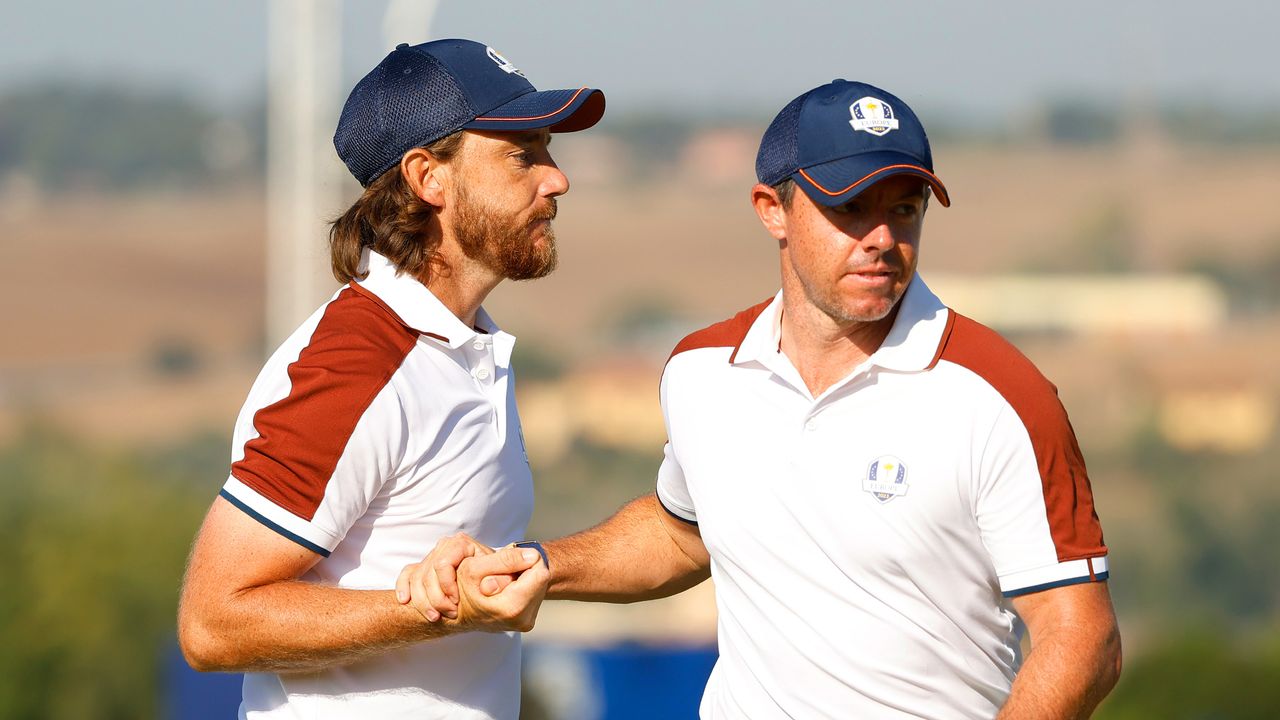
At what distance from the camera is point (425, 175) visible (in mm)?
4633

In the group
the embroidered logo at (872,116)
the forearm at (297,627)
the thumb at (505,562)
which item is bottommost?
the forearm at (297,627)

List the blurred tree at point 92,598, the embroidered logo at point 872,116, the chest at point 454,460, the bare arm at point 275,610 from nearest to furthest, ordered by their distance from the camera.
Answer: the bare arm at point 275,610
the embroidered logo at point 872,116
the chest at point 454,460
the blurred tree at point 92,598

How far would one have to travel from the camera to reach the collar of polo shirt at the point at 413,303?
4.41 metres

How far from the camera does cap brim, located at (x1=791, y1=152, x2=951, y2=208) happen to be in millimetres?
4086

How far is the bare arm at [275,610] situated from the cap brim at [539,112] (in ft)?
4.01

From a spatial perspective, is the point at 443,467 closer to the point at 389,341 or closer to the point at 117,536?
the point at 389,341

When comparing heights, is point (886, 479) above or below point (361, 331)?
below

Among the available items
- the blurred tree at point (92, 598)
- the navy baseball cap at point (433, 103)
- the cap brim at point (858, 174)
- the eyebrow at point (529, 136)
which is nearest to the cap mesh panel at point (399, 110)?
the navy baseball cap at point (433, 103)

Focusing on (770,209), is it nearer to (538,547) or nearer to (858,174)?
(858,174)

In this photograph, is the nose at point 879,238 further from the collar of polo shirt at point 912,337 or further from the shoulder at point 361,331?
the shoulder at point 361,331

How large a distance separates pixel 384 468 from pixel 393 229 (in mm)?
721

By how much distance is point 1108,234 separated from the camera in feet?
245

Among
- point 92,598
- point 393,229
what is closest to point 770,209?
point 393,229

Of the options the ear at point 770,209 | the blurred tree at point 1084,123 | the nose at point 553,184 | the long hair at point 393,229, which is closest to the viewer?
the ear at point 770,209
